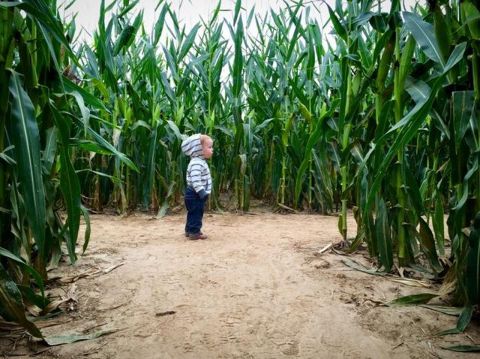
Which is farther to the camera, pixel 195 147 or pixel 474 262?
pixel 195 147

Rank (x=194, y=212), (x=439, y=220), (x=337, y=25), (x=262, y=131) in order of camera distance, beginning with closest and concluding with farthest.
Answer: (x=439, y=220) → (x=337, y=25) → (x=194, y=212) → (x=262, y=131)

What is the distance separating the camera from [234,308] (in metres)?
1.84

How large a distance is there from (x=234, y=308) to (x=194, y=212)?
65.4 inches

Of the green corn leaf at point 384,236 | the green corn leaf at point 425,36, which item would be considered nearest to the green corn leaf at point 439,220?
the green corn leaf at point 384,236

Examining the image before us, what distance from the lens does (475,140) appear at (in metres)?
1.58

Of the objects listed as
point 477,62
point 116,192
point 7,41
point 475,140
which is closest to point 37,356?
point 7,41

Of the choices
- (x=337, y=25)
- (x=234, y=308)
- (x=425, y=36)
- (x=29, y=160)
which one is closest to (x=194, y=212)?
(x=234, y=308)

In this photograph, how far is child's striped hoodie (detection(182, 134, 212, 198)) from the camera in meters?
3.50

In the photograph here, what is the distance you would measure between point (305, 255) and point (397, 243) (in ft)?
1.99

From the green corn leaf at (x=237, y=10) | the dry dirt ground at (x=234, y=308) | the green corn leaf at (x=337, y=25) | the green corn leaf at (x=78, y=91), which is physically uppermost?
the green corn leaf at (x=237, y=10)

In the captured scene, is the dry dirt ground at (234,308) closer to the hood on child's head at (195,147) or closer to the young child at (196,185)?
the young child at (196,185)

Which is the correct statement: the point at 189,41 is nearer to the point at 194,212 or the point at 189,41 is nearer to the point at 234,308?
the point at 194,212

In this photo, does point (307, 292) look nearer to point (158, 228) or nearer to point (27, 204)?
point (27, 204)

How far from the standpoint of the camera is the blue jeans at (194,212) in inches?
132
